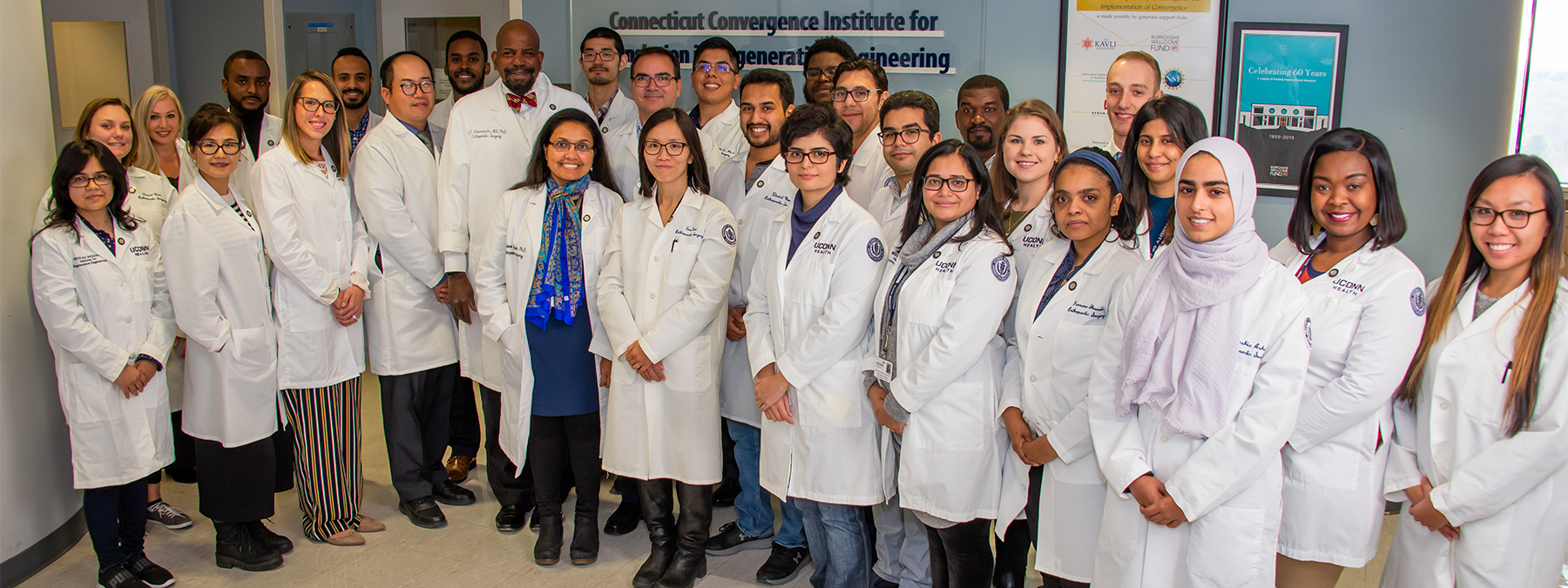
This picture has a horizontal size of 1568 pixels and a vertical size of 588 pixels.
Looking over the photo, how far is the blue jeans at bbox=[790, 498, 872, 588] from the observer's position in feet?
9.64

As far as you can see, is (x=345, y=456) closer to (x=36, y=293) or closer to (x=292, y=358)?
(x=292, y=358)

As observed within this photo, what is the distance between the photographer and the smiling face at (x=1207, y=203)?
201 cm

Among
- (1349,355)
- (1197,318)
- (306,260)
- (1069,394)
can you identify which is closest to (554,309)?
(306,260)

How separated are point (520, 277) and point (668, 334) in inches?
24.0

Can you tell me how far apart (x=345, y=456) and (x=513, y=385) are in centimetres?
80

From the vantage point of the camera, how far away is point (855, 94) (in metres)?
3.59

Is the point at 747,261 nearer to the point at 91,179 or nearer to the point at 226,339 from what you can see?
the point at 226,339

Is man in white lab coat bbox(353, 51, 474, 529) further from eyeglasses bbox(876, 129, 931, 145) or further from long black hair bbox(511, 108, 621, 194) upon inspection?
eyeglasses bbox(876, 129, 931, 145)

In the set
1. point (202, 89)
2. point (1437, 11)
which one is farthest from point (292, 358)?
point (1437, 11)

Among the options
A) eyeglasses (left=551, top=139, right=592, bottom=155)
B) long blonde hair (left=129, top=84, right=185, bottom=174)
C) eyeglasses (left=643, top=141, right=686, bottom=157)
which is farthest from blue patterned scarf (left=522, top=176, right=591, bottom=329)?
long blonde hair (left=129, top=84, right=185, bottom=174)

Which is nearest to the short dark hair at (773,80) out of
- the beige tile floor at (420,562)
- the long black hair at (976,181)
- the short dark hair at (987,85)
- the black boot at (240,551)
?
the short dark hair at (987,85)

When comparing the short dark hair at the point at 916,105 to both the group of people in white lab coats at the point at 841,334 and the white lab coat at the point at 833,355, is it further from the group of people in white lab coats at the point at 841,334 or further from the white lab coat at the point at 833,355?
the white lab coat at the point at 833,355

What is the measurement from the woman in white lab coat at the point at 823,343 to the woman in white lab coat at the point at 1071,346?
0.49 metres

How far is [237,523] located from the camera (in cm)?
347
